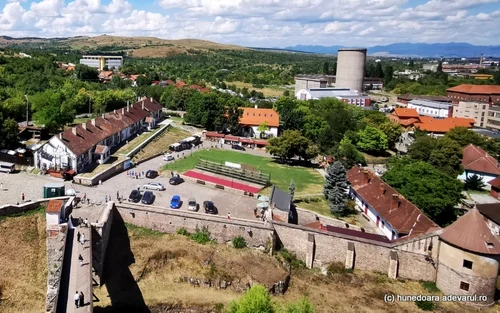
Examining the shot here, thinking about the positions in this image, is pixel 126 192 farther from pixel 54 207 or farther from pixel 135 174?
pixel 54 207

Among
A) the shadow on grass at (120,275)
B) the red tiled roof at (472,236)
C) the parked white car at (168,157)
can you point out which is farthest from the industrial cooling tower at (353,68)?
the shadow on grass at (120,275)

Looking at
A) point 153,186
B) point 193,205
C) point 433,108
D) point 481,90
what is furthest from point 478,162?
point 481,90

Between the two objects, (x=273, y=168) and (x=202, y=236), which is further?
(x=273, y=168)

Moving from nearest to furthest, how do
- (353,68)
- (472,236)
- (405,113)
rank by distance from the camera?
(472,236)
(405,113)
(353,68)

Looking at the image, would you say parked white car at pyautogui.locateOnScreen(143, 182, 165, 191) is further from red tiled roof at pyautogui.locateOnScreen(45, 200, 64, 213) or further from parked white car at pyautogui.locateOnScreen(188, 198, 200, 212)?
red tiled roof at pyautogui.locateOnScreen(45, 200, 64, 213)

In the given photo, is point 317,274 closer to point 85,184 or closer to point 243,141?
point 85,184

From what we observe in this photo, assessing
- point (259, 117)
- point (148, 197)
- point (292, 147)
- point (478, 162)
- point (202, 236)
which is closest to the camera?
point (202, 236)
